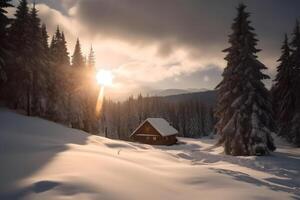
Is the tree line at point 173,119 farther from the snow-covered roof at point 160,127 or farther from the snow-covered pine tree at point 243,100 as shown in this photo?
the snow-covered pine tree at point 243,100

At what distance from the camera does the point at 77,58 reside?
5634 cm

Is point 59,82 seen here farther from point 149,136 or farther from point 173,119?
point 173,119

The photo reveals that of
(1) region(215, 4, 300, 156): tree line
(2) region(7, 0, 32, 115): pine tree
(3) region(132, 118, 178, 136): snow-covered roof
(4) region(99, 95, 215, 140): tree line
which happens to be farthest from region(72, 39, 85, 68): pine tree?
(4) region(99, 95, 215, 140): tree line

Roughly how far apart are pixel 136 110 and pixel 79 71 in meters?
77.9

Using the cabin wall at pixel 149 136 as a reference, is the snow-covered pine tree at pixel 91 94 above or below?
above

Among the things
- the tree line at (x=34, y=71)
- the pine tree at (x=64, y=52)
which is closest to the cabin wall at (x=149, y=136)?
the tree line at (x=34, y=71)

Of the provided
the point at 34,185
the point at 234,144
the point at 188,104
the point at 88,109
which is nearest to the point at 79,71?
the point at 88,109

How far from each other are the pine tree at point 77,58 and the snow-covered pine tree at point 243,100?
31.1m

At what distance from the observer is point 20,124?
94.4 feet

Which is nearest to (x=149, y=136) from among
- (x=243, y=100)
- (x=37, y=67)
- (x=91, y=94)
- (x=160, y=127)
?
(x=160, y=127)

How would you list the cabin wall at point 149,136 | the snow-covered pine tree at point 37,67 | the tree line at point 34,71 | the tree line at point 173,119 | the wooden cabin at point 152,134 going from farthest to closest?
the tree line at point 173,119, the cabin wall at point 149,136, the wooden cabin at point 152,134, the snow-covered pine tree at point 37,67, the tree line at point 34,71

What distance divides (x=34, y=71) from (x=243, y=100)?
2680 centimetres

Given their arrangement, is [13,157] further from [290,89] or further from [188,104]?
[188,104]

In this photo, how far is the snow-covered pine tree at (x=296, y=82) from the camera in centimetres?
4084
